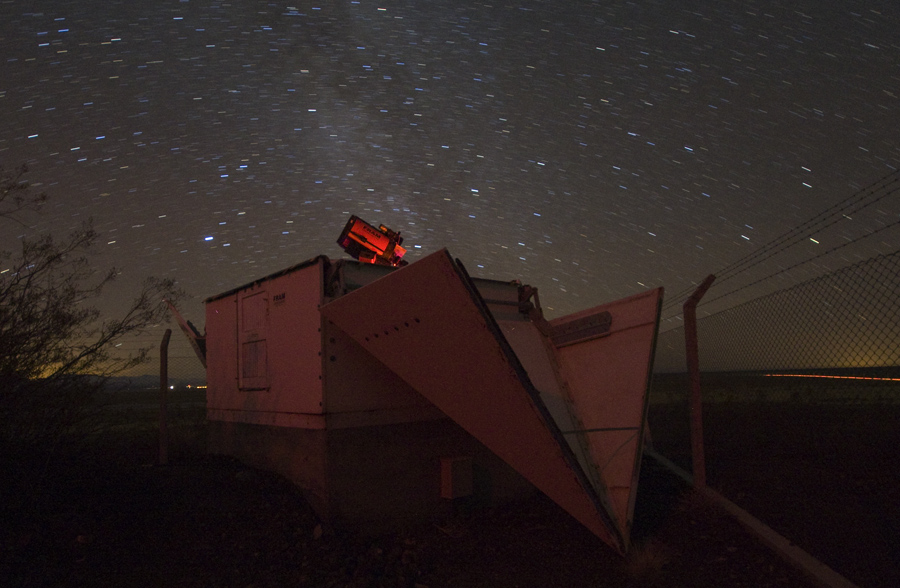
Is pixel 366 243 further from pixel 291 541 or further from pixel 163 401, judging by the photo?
pixel 291 541

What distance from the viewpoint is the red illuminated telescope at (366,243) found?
888cm

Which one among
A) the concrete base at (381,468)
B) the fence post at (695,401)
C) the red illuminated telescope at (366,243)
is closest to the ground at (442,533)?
the concrete base at (381,468)

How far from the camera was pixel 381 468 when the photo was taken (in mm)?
5477

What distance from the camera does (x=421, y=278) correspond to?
377 centimetres

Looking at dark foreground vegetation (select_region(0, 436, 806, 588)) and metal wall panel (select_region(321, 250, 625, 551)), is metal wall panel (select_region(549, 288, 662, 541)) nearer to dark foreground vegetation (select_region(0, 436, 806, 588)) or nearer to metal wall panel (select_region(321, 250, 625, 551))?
metal wall panel (select_region(321, 250, 625, 551))

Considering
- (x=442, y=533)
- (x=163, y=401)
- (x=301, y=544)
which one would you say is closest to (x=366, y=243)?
(x=163, y=401)

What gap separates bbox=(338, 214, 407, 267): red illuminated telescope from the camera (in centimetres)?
888

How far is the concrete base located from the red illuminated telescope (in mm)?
3403

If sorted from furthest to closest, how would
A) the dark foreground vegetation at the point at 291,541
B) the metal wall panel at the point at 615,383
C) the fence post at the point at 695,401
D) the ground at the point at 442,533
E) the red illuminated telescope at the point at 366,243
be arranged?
the red illuminated telescope at the point at 366,243 → the fence post at the point at 695,401 → the metal wall panel at the point at 615,383 → the dark foreground vegetation at the point at 291,541 → the ground at the point at 442,533

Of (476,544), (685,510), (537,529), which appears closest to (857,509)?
(685,510)

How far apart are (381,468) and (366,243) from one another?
14.3 ft

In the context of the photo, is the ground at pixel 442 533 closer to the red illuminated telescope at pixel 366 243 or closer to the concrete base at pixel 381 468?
the concrete base at pixel 381 468

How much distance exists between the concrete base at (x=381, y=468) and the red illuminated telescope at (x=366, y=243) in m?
3.40

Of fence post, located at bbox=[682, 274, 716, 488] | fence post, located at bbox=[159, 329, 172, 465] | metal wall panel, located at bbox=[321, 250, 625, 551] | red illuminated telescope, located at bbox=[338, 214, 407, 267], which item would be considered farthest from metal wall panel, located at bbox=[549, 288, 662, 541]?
fence post, located at bbox=[159, 329, 172, 465]
